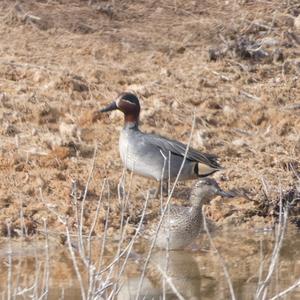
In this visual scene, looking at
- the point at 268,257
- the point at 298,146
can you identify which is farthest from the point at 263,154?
the point at 268,257

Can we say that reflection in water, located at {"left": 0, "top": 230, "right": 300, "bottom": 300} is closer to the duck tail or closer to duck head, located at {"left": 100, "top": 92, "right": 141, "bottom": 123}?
the duck tail

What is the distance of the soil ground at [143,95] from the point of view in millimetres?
9078

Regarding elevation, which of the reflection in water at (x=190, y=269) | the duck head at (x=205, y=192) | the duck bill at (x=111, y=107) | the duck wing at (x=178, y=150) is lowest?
the reflection in water at (x=190, y=269)

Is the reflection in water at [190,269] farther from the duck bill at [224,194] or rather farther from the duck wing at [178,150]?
the duck wing at [178,150]

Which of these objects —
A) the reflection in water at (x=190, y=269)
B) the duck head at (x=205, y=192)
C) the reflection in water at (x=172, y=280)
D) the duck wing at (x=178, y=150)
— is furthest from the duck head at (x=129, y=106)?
the reflection in water at (x=172, y=280)

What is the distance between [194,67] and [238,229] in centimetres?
A: 313

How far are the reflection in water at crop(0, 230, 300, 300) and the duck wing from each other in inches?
28.3

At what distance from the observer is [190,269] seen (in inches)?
306

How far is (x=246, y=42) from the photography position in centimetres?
1192

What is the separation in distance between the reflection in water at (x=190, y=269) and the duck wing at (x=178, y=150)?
28.3 inches

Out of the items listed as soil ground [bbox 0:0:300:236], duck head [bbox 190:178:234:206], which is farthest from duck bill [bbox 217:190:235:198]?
soil ground [bbox 0:0:300:236]

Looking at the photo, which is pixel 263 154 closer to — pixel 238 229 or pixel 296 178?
pixel 296 178

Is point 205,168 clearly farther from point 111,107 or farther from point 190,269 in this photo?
point 190,269

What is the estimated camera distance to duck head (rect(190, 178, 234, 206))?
8.52 m
